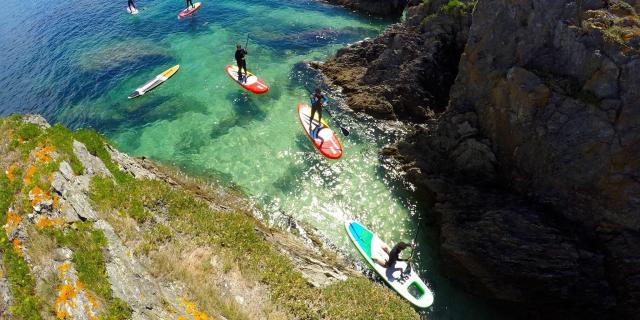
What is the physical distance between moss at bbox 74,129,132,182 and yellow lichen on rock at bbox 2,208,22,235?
15.7 ft

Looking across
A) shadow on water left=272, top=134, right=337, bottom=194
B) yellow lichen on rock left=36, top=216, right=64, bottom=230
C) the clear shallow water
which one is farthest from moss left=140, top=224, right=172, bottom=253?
shadow on water left=272, top=134, right=337, bottom=194

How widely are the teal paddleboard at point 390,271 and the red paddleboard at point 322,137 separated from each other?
5575mm

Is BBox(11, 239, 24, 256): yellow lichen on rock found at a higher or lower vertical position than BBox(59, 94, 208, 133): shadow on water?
higher

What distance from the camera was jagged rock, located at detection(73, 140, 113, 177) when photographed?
14969 mm

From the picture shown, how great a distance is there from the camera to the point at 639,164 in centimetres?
1545

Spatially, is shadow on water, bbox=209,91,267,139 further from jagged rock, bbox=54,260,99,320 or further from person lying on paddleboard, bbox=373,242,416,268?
jagged rock, bbox=54,260,99,320

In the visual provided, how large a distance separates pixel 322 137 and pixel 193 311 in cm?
1587

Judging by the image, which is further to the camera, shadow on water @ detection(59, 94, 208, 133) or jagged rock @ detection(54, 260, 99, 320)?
shadow on water @ detection(59, 94, 208, 133)

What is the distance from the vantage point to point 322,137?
2456cm

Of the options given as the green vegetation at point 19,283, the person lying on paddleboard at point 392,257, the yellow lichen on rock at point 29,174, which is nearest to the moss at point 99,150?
the yellow lichen on rock at point 29,174

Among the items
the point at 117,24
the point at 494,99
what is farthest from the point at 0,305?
the point at 117,24

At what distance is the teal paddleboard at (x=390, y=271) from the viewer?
1711 cm

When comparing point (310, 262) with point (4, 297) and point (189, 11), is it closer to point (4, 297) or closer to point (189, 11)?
point (4, 297)

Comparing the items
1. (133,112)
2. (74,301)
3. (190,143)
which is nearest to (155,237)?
(74,301)
